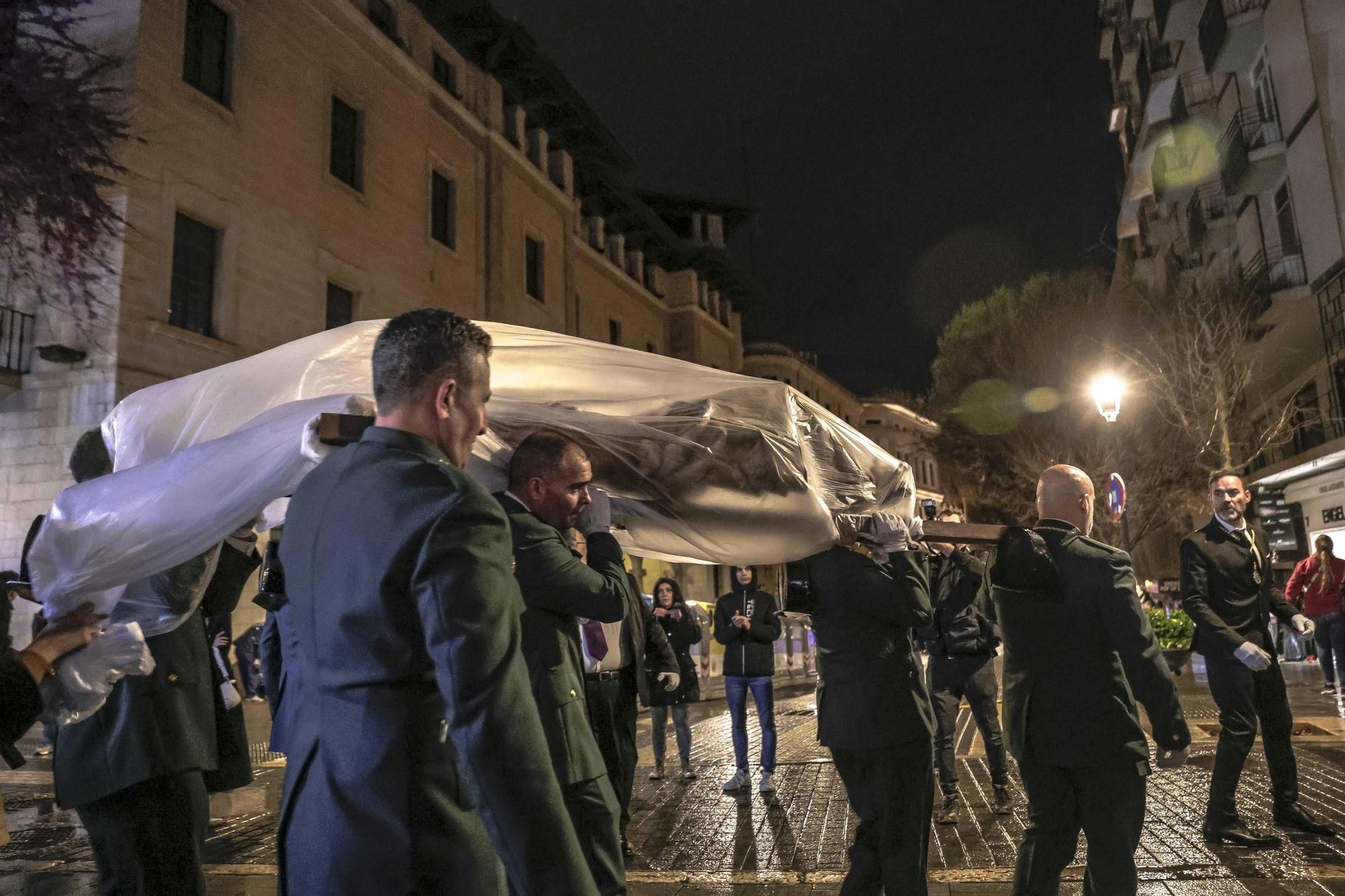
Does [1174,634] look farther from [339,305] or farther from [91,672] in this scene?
[339,305]

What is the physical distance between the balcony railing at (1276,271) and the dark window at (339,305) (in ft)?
64.7

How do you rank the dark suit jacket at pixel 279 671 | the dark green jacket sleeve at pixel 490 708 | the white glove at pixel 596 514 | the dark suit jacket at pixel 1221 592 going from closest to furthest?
the dark green jacket sleeve at pixel 490 708, the dark suit jacket at pixel 279 671, the white glove at pixel 596 514, the dark suit jacket at pixel 1221 592

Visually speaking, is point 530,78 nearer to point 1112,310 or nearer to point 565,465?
point 1112,310

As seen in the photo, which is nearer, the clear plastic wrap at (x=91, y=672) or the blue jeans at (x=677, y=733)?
the clear plastic wrap at (x=91, y=672)

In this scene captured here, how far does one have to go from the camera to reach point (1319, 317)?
71.5 feet

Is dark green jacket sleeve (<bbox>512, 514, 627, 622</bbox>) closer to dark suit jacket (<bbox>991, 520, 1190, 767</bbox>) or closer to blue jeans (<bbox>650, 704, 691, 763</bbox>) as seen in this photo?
dark suit jacket (<bbox>991, 520, 1190, 767</bbox>)

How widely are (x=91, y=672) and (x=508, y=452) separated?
5.37 ft

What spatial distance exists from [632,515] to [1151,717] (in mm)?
2308

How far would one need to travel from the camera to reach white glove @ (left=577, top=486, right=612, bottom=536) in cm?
407

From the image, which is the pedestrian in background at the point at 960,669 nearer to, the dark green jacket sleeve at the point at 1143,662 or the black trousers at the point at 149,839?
the dark green jacket sleeve at the point at 1143,662

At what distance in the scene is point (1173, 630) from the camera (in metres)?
15.4

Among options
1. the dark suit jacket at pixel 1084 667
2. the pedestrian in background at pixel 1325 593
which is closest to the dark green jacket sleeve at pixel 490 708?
the dark suit jacket at pixel 1084 667

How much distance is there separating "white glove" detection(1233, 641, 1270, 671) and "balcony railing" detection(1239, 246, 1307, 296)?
18750 mm

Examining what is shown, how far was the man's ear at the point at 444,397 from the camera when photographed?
2189 millimetres
